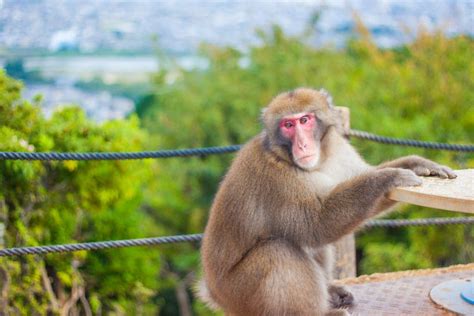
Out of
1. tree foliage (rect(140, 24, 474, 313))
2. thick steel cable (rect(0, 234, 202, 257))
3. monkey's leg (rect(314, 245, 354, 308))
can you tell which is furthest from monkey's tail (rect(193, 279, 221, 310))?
tree foliage (rect(140, 24, 474, 313))

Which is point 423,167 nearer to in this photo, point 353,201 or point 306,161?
point 353,201

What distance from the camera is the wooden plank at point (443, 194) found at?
2414 mm

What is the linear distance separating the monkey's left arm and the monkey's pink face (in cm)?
39

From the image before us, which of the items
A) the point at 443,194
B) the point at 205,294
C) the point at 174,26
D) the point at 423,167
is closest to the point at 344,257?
the point at 205,294

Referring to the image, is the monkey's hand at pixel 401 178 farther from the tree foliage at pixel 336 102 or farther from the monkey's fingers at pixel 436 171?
the tree foliage at pixel 336 102

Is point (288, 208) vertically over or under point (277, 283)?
over

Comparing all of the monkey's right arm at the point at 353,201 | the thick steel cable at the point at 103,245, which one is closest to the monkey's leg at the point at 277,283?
the monkey's right arm at the point at 353,201

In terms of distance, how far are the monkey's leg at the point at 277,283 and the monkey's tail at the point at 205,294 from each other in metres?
0.28

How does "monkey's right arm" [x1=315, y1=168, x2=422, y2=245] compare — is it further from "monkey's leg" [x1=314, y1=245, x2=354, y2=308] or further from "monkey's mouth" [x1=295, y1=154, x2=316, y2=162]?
"monkey's leg" [x1=314, y1=245, x2=354, y2=308]

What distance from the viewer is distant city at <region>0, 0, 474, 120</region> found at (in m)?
8.35

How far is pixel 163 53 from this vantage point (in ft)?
38.3

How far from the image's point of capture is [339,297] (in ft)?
10.2

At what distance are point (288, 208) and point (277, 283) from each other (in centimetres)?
30

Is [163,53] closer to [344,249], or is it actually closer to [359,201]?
[344,249]
